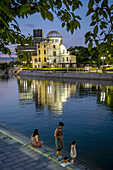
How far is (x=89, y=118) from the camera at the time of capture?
16.2 m

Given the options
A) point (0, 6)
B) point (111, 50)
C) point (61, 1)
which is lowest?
point (111, 50)

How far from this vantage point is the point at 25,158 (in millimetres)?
6957

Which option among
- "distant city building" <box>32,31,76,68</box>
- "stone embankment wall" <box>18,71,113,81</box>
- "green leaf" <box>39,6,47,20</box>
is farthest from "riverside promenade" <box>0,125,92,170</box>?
"distant city building" <box>32,31,76,68</box>

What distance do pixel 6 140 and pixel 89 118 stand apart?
911 cm

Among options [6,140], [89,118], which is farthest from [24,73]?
[6,140]

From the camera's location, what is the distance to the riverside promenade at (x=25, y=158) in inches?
250

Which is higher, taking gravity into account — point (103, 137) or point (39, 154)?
point (39, 154)

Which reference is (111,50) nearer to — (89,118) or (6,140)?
(6,140)

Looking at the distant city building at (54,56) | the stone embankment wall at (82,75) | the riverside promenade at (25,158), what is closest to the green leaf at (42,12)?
the riverside promenade at (25,158)

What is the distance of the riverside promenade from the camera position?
6344 mm

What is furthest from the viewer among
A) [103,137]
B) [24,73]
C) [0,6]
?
[24,73]

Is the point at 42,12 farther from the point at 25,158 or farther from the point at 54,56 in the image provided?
the point at 54,56

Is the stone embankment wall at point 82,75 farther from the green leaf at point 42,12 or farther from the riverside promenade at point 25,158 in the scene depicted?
the green leaf at point 42,12

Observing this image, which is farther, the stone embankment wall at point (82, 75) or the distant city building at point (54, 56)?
the distant city building at point (54, 56)
